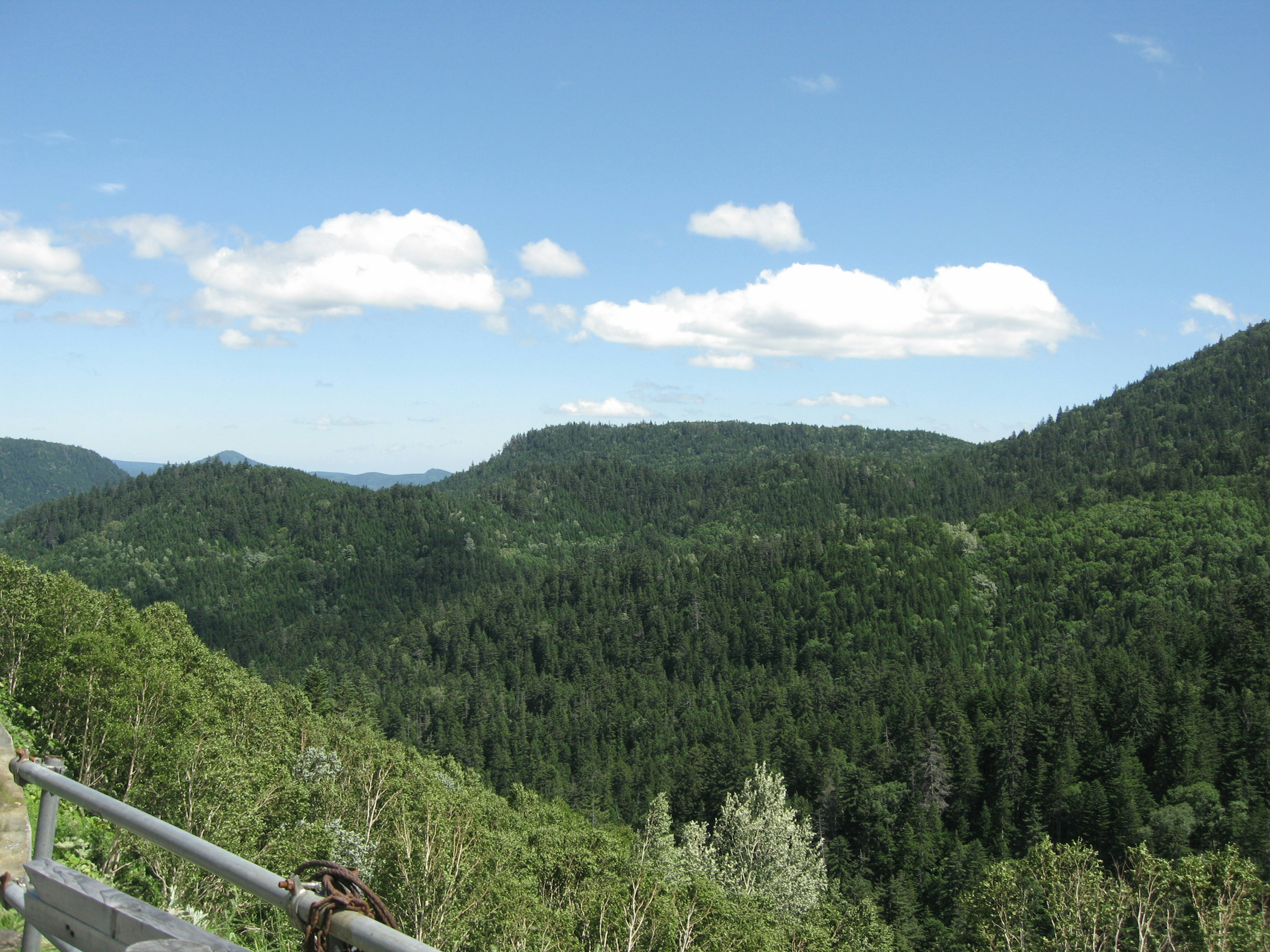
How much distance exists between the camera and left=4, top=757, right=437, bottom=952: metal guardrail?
3508 millimetres

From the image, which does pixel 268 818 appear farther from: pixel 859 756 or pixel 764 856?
pixel 859 756

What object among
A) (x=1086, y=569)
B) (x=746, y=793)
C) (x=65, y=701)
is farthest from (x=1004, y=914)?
(x=1086, y=569)

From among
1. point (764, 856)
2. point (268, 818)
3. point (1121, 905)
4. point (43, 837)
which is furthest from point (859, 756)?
point (43, 837)

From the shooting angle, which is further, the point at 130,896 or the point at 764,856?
the point at 764,856

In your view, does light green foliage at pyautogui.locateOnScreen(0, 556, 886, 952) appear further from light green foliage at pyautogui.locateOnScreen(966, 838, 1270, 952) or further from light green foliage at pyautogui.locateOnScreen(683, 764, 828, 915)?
light green foliage at pyautogui.locateOnScreen(966, 838, 1270, 952)

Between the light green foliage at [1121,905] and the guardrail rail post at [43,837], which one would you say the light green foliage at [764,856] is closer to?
the light green foliage at [1121,905]

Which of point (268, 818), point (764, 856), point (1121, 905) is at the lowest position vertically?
point (764, 856)

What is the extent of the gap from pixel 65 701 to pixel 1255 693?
11808 cm

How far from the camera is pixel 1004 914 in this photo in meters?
44.7

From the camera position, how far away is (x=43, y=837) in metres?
5.40

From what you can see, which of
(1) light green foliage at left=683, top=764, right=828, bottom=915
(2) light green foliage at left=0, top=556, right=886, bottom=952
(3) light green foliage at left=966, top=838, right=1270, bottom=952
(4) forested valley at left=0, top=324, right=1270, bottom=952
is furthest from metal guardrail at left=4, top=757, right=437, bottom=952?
(1) light green foliage at left=683, top=764, right=828, bottom=915

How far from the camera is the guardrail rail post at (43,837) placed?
17.2ft

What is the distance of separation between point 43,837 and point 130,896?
1852mm

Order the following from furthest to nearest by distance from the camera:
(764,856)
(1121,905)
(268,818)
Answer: (764,856), (1121,905), (268,818)
